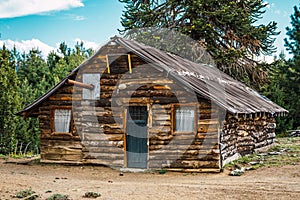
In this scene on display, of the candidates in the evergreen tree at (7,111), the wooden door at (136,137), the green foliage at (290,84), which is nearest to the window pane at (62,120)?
the wooden door at (136,137)

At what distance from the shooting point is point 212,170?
49.7 ft

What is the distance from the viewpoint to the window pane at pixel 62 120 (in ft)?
56.3

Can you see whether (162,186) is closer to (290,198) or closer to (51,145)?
(290,198)

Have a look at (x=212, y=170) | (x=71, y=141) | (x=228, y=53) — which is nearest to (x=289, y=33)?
(x=228, y=53)

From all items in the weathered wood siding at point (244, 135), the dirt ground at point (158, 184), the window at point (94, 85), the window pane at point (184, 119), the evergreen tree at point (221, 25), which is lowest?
the dirt ground at point (158, 184)

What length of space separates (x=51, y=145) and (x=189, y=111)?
19.4ft

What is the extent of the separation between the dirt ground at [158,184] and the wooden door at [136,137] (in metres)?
0.85

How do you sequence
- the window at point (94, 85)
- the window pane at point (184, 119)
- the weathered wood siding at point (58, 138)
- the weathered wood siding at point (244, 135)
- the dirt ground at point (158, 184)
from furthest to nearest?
the weathered wood siding at point (58, 138) → the window at point (94, 85) → the weathered wood siding at point (244, 135) → the window pane at point (184, 119) → the dirt ground at point (158, 184)

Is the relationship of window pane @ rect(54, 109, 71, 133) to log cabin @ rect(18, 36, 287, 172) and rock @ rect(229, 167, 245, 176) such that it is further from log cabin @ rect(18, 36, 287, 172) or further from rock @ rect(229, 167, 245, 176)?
rock @ rect(229, 167, 245, 176)

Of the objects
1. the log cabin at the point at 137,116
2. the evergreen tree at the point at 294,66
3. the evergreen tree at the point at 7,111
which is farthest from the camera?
the evergreen tree at the point at 7,111

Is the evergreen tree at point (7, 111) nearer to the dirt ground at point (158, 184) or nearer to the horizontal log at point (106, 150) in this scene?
the dirt ground at point (158, 184)

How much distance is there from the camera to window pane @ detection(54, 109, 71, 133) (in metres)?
17.2

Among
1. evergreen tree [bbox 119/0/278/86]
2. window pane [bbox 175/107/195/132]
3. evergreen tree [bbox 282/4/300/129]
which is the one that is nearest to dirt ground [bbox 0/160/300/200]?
window pane [bbox 175/107/195/132]

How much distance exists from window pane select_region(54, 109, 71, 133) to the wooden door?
2.50 meters
